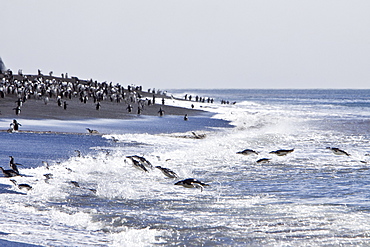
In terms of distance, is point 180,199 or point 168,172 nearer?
point 180,199

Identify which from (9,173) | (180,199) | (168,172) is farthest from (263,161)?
(9,173)

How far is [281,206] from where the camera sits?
36.7ft

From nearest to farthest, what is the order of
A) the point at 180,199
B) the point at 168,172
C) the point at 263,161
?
1. the point at 180,199
2. the point at 168,172
3. the point at 263,161

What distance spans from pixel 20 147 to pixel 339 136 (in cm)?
1882

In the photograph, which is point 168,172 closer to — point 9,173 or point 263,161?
point 9,173

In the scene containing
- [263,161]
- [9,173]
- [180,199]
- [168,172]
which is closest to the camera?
[180,199]

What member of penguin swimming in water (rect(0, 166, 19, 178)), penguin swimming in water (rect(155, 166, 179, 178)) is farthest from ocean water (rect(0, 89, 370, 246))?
penguin swimming in water (rect(155, 166, 179, 178))

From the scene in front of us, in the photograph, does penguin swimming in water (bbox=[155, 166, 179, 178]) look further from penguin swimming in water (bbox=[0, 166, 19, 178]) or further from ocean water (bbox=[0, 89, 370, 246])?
penguin swimming in water (bbox=[0, 166, 19, 178])

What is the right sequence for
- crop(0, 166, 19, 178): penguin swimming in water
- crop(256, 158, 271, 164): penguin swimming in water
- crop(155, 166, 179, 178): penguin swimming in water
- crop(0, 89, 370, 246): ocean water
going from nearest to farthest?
crop(0, 89, 370, 246): ocean water, crop(0, 166, 19, 178): penguin swimming in water, crop(155, 166, 179, 178): penguin swimming in water, crop(256, 158, 271, 164): penguin swimming in water

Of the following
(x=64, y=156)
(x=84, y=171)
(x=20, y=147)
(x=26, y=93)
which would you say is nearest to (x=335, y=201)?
(x=84, y=171)

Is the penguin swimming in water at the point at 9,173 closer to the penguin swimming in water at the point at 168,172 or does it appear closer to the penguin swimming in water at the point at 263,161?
the penguin swimming in water at the point at 168,172

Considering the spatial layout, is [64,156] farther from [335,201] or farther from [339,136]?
[339,136]

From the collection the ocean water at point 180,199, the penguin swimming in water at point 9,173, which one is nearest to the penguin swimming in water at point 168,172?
the ocean water at point 180,199

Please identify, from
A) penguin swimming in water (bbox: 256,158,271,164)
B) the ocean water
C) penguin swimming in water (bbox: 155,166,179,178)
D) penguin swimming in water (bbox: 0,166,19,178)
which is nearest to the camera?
the ocean water
